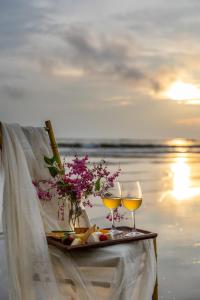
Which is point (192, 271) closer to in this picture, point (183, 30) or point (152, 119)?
point (183, 30)

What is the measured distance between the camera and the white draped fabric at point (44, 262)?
306cm

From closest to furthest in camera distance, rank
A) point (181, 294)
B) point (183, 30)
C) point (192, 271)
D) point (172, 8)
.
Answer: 1. point (181, 294)
2. point (192, 271)
3. point (172, 8)
4. point (183, 30)

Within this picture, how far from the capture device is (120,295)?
10.0 feet

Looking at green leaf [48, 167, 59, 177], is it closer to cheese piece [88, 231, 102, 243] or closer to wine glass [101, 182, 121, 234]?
wine glass [101, 182, 121, 234]

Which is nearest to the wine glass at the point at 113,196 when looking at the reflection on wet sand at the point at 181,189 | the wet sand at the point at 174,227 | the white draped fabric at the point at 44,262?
the white draped fabric at the point at 44,262

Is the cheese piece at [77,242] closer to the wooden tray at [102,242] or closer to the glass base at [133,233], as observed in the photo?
the wooden tray at [102,242]

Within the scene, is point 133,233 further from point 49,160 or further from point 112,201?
point 49,160

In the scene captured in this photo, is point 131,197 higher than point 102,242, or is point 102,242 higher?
point 131,197

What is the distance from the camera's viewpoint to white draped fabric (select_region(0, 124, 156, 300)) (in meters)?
3.06

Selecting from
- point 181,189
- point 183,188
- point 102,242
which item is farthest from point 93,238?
point 183,188

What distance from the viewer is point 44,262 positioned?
3.08 meters

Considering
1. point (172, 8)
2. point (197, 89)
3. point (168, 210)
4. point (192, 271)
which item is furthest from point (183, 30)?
point (192, 271)

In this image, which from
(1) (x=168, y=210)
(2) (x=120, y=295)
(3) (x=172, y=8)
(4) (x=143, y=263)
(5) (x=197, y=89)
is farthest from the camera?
(5) (x=197, y=89)

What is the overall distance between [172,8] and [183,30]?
2.79 m
